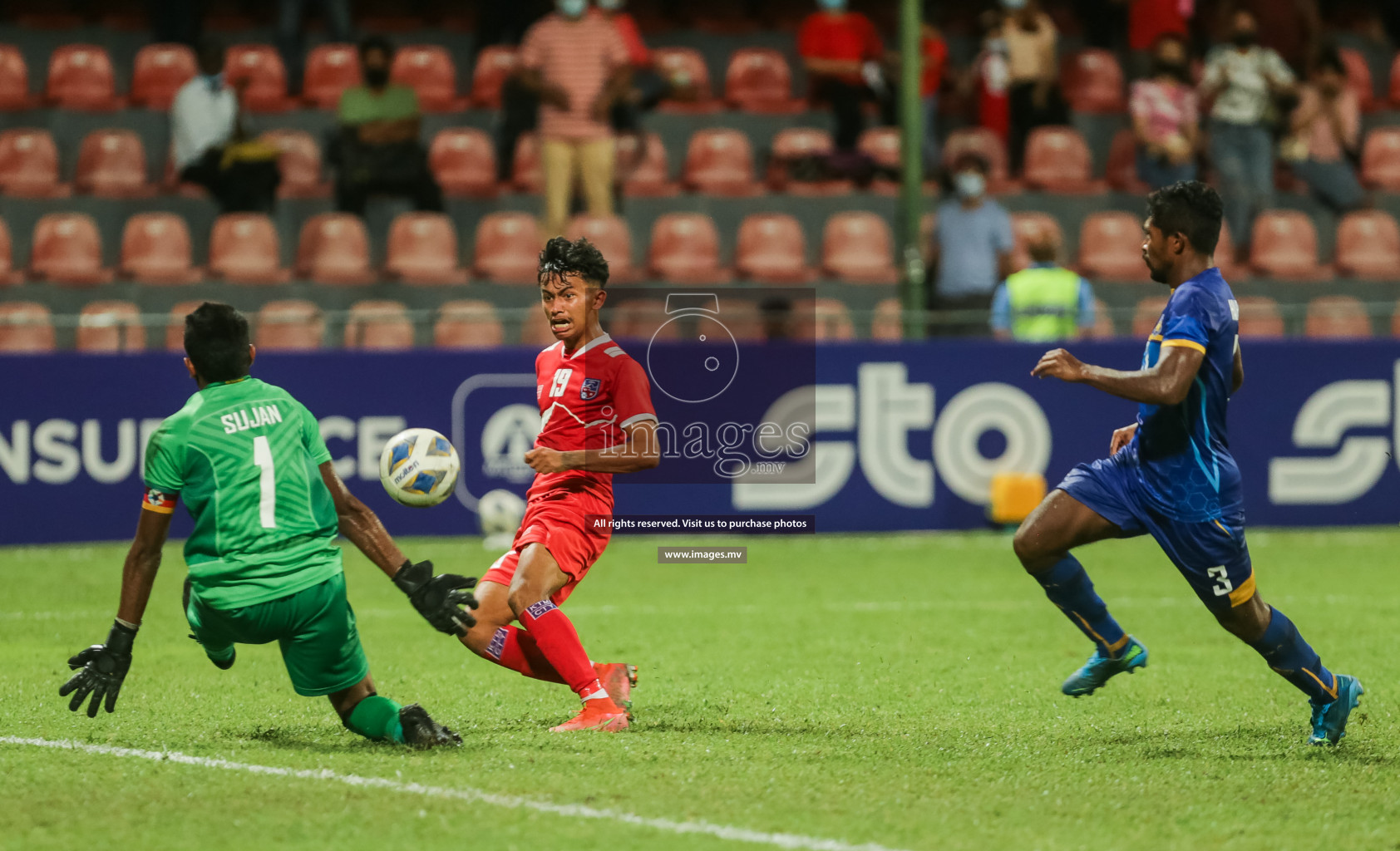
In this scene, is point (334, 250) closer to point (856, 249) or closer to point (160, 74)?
point (160, 74)

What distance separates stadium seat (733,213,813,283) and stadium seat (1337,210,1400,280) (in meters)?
5.39

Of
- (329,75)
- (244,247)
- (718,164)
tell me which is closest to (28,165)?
(244,247)

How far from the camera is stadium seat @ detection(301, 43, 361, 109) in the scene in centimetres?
1698

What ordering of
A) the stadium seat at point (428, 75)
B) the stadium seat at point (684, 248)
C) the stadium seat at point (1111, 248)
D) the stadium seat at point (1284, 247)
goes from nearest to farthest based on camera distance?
1. the stadium seat at point (684, 248)
2. the stadium seat at point (1111, 248)
3. the stadium seat at point (1284, 247)
4. the stadium seat at point (428, 75)

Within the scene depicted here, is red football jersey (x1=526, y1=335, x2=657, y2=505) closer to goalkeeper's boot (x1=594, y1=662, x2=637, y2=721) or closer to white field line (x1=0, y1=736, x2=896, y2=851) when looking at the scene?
goalkeeper's boot (x1=594, y1=662, x2=637, y2=721)

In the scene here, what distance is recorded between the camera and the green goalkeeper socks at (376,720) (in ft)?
19.4

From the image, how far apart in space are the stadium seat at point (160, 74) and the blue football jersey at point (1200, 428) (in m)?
13.0

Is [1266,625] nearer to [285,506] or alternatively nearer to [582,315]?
[582,315]

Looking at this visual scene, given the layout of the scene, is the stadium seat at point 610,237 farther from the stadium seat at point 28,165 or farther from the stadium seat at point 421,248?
the stadium seat at point 28,165

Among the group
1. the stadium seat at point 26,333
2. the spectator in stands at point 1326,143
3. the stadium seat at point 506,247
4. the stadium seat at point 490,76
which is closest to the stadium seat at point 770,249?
the stadium seat at point 506,247

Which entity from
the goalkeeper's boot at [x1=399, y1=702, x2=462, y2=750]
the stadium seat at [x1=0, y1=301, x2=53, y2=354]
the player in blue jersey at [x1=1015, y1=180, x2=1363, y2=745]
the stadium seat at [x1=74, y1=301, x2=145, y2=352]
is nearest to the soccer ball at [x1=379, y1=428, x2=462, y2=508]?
the goalkeeper's boot at [x1=399, y1=702, x2=462, y2=750]

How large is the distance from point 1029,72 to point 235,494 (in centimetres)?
1275

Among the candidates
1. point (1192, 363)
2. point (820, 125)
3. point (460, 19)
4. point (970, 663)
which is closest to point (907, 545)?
point (970, 663)

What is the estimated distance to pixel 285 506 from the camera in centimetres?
565
